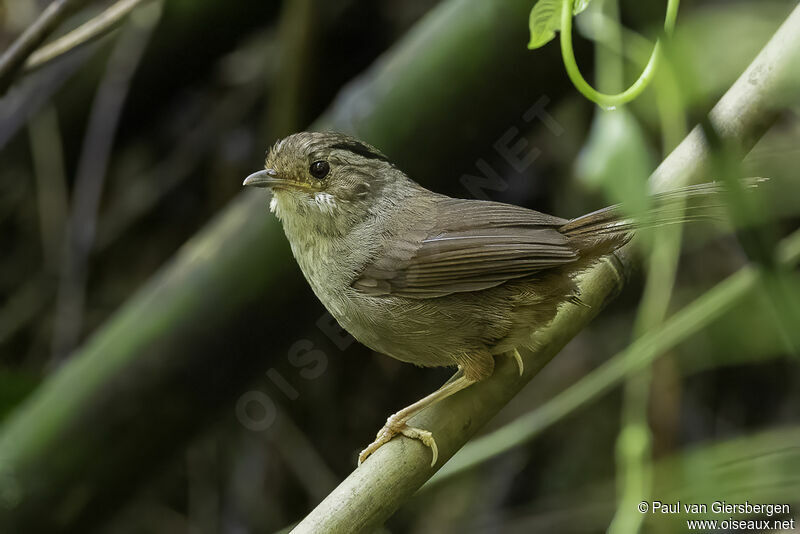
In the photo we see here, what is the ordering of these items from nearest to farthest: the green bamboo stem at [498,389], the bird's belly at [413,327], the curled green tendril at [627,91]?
the curled green tendril at [627,91], the green bamboo stem at [498,389], the bird's belly at [413,327]

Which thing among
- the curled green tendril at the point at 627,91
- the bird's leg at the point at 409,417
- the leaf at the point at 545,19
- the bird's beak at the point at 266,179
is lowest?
the bird's leg at the point at 409,417

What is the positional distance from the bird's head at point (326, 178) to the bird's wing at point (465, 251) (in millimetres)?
115

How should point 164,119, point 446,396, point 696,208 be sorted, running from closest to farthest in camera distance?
point 696,208 → point 446,396 → point 164,119

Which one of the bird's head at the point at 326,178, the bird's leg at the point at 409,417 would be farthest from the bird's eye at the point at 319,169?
the bird's leg at the point at 409,417

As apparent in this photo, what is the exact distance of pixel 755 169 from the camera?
63.5 inches

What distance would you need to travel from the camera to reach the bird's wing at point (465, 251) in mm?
1856

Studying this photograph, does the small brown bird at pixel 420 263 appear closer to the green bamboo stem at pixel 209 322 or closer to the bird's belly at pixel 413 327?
the bird's belly at pixel 413 327

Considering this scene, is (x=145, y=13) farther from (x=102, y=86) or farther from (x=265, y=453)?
(x=265, y=453)

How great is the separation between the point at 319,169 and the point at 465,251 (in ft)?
1.18

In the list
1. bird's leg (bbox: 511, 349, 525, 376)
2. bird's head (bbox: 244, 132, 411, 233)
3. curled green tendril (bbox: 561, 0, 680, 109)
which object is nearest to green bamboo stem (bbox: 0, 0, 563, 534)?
bird's head (bbox: 244, 132, 411, 233)

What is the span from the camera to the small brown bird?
1868 mm

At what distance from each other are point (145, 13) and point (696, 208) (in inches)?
112

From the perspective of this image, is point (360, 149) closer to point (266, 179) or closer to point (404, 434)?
point (266, 179)

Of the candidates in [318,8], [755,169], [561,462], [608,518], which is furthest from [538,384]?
[755,169]
